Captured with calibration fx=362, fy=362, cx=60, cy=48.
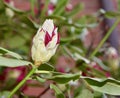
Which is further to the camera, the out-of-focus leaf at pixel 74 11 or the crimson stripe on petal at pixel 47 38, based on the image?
the out-of-focus leaf at pixel 74 11

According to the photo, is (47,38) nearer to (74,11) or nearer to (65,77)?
(65,77)

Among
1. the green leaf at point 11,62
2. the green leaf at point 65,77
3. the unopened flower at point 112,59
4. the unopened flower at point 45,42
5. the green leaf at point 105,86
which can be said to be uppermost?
the unopened flower at point 45,42

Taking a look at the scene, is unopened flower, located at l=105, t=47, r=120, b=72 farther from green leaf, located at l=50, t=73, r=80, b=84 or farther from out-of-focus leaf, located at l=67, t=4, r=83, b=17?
green leaf, located at l=50, t=73, r=80, b=84

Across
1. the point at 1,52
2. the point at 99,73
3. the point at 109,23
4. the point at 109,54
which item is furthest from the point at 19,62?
the point at 109,23

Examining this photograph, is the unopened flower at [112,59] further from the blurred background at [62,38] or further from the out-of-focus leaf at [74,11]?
the out-of-focus leaf at [74,11]

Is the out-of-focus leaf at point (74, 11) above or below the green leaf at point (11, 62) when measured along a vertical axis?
above

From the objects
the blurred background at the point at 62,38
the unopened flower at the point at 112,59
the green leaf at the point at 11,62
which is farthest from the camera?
the unopened flower at the point at 112,59

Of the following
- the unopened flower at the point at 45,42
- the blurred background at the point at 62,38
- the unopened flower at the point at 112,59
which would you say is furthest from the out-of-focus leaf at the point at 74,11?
the unopened flower at the point at 45,42

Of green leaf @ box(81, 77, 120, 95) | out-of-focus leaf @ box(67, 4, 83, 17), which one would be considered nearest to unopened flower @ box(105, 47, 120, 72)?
out-of-focus leaf @ box(67, 4, 83, 17)
